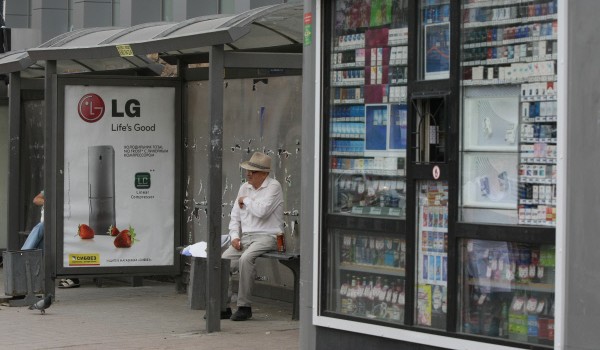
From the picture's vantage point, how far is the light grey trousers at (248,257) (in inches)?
440

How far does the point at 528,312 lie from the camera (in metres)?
6.89

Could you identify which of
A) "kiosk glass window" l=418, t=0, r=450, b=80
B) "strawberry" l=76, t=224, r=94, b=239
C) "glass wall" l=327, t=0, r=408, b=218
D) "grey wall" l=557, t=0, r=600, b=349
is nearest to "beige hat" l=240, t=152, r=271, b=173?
"strawberry" l=76, t=224, r=94, b=239

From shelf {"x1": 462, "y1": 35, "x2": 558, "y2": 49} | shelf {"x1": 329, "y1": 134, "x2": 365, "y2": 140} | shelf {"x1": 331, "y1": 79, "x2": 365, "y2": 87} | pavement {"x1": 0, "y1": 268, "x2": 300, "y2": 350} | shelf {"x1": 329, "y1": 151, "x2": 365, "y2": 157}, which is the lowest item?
pavement {"x1": 0, "y1": 268, "x2": 300, "y2": 350}

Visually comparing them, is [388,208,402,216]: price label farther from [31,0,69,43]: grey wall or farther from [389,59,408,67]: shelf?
[31,0,69,43]: grey wall

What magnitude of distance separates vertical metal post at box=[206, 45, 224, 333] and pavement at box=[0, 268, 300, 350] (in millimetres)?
234

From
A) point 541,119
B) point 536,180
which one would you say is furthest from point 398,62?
point 536,180

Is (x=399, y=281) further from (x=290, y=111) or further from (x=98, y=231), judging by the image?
(x=98, y=231)

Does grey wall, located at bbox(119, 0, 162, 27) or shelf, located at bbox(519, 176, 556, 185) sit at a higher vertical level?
grey wall, located at bbox(119, 0, 162, 27)

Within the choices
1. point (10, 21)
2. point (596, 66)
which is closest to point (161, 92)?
point (596, 66)

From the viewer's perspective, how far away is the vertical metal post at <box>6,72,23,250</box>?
561 inches

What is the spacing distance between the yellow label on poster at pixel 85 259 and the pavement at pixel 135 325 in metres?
0.43

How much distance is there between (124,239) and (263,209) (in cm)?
238

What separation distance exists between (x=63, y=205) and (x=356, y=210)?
561 centimetres

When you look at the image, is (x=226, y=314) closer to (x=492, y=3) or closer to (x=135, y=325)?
(x=135, y=325)
